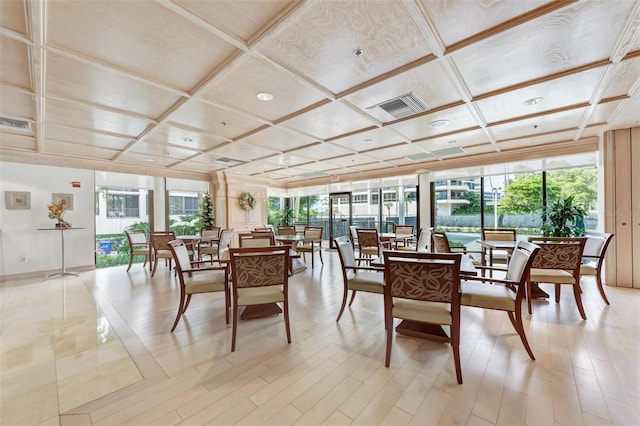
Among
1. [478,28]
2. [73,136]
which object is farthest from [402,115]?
[73,136]

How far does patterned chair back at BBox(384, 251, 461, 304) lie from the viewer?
180 cm

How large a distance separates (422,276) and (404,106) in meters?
2.24

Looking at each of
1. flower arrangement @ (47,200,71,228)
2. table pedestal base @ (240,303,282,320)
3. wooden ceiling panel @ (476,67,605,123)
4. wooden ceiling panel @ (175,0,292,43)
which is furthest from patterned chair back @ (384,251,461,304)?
Answer: flower arrangement @ (47,200,71,228)

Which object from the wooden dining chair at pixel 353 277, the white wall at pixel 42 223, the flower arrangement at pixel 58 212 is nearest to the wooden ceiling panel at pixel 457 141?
the wooden dining chair at pixel 353 277

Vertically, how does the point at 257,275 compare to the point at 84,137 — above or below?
below

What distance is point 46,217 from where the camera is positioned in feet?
17.3

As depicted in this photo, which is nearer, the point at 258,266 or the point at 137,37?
the point at 137,37

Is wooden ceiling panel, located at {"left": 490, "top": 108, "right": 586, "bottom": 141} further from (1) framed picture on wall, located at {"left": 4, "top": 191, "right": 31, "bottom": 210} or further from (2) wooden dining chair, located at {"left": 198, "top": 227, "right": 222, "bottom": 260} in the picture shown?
(1) framed picture on wall, located at {"left": 4, "top": 191, "right": 31, "bottom": 210}

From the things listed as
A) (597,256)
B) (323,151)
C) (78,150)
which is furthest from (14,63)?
(597,256)

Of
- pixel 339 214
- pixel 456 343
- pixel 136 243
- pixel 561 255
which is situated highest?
pixel 339 214

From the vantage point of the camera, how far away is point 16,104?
298 cm

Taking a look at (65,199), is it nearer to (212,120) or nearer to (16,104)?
(16,104)

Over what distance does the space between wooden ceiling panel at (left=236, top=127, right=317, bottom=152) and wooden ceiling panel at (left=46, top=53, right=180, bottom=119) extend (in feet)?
4.64

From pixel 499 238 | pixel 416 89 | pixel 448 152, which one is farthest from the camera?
pixel 448 152
